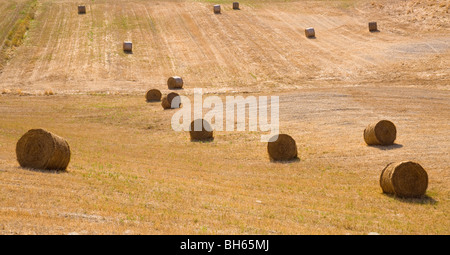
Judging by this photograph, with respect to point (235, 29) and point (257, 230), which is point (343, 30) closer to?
point (235, 29)

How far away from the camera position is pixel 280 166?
21328mm

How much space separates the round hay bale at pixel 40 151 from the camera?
16.5 meters

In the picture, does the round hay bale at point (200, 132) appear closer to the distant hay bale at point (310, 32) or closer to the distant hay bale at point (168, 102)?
the distant hay bale at point (168, 102)

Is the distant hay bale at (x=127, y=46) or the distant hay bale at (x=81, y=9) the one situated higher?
the distant hay bale at (x=81, y=9)

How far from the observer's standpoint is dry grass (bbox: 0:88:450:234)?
12.7m

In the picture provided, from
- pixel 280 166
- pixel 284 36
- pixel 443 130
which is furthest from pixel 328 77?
pixel 280 166

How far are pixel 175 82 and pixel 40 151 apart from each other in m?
25.5

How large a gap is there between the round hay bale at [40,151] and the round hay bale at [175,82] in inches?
988

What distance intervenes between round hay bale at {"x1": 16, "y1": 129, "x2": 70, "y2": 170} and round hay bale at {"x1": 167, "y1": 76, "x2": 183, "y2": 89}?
25.1m

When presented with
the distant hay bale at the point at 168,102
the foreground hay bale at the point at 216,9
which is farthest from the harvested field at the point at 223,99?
the foreground hay bale at the point at 216,9

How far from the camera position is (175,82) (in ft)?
136

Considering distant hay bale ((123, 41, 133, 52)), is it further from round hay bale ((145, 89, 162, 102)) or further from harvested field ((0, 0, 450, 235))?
round hay bale ((145, 89, 162, 102))

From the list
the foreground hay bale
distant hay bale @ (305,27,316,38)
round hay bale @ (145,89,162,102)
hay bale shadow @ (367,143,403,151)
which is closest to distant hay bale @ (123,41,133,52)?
the foreground hay bale

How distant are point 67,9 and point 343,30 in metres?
31.8
